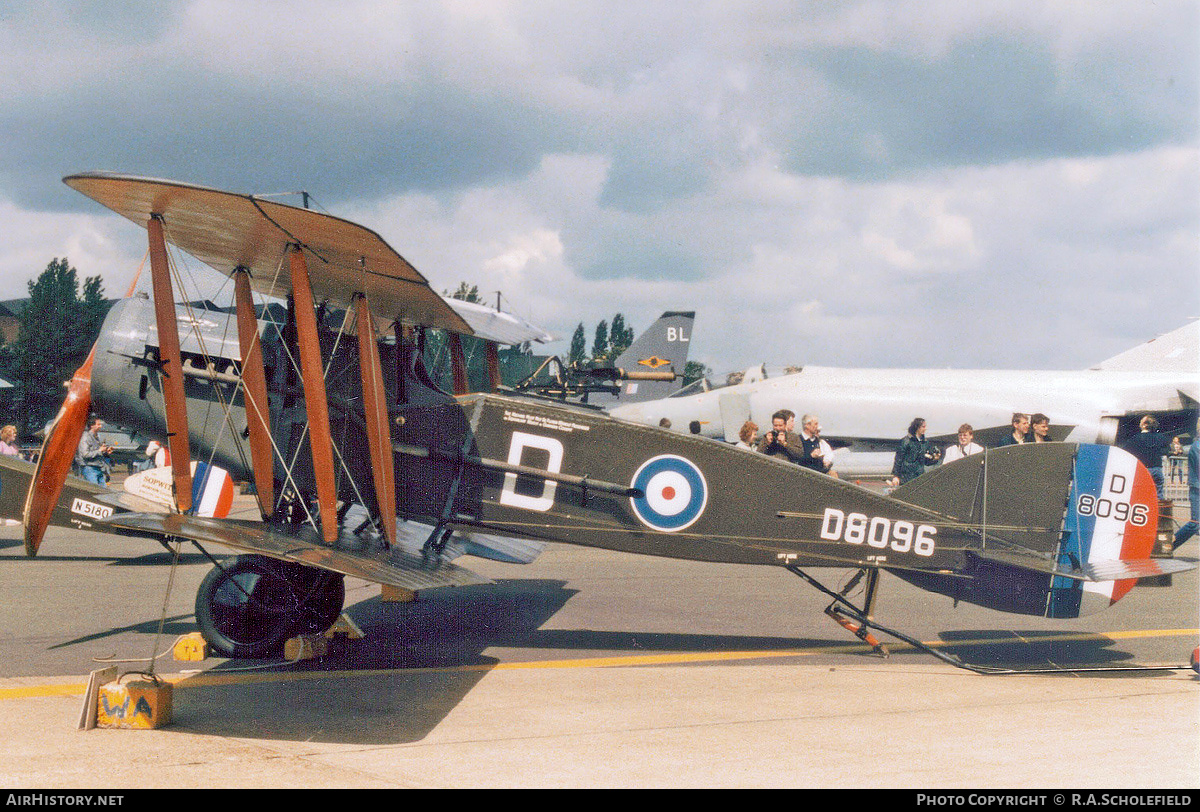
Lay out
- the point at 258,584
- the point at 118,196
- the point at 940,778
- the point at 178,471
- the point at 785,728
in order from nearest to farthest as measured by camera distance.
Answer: the point at 940,778 < the point at 785,728 < the point at 118,196 < the point at 178,471 < the point at 258,584

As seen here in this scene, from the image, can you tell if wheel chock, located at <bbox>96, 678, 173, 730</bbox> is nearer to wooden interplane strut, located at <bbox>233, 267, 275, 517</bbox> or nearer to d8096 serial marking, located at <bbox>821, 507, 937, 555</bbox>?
wooden interplane strut, located at <bbox>233, 267, 275, 517</bbox>

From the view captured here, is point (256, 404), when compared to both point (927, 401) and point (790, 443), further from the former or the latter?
point (927, 401)

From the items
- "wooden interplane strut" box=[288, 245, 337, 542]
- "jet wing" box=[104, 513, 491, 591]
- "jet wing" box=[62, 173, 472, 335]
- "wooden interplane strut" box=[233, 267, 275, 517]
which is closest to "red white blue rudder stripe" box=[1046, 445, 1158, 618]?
"jet wing" box=[104, 513, 491, 591]

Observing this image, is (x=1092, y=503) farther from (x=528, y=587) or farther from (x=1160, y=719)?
(x=528, y=587)

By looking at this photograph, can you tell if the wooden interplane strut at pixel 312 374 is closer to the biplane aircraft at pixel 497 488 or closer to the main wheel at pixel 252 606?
the biplane aircraft at pixel 497 488

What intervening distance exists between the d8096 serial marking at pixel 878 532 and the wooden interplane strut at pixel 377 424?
298 centimetres

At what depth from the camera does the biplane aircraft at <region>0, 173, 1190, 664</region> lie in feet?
19.6

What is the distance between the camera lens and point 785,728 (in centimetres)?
475

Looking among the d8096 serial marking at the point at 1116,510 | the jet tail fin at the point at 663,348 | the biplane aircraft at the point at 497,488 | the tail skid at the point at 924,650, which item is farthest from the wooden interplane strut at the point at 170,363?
the jet tail fin at the point at 663,348

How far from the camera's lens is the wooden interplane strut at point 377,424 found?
20.4 feet

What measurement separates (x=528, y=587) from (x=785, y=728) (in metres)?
5.56

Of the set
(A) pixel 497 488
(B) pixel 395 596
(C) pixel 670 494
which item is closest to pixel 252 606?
(A) pixel 497 488

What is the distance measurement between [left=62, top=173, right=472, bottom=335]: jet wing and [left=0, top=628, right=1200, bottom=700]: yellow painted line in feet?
8.03

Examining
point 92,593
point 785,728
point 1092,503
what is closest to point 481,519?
point 785,728
